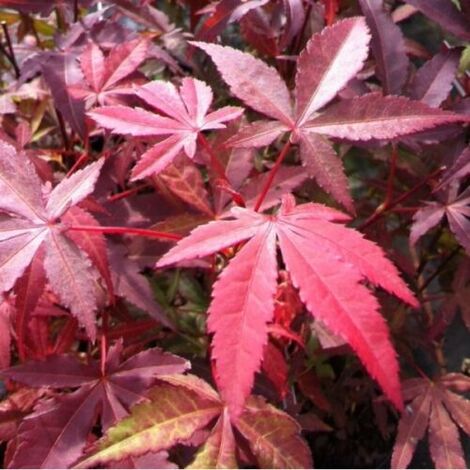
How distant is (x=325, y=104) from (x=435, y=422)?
0.44 metres

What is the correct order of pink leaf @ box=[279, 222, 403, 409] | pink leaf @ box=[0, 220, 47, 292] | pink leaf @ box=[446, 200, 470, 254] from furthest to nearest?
pink leaf @ box=[446, 200, 470, 254] → pink leaf @ box=[0, 220, 47, 292] → pink leaf @ box=[279, 222, 403, 409]

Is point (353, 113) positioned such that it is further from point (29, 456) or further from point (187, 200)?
point (29, 456)

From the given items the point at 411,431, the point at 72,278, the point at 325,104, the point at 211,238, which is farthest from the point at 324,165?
the point at 411,431

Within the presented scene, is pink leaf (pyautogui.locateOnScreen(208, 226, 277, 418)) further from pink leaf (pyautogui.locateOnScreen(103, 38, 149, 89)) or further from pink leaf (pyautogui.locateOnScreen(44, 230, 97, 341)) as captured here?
pink leaf (pyautogui.locateOnScreen(103, 38, 149, 89))

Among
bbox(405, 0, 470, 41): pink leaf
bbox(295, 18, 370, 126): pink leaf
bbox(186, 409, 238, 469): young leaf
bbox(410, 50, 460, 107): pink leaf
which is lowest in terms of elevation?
bbox(186, 409, 238, 469): young leaf

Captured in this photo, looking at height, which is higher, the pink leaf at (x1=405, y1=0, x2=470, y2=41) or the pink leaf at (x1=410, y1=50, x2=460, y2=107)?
the pink leaf at (x1=405, y1=0, x2=470, y2=41)

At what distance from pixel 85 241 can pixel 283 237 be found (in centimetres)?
21

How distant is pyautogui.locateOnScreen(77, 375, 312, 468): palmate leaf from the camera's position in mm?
533

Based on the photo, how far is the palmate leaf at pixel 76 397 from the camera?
0.61 meters

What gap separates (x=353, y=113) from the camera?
0.58 meters

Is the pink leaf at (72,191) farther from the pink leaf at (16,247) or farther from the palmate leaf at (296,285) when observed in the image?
the palmate leaf at (296,285)

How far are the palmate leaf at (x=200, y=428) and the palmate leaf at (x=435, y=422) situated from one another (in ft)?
0.70

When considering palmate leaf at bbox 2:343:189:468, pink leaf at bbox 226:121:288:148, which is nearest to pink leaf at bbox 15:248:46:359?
palmate leaf at bbox 2:343:189:468

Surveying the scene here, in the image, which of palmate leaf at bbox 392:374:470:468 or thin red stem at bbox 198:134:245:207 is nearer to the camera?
thin red stem at bbox 198:134:245:207
